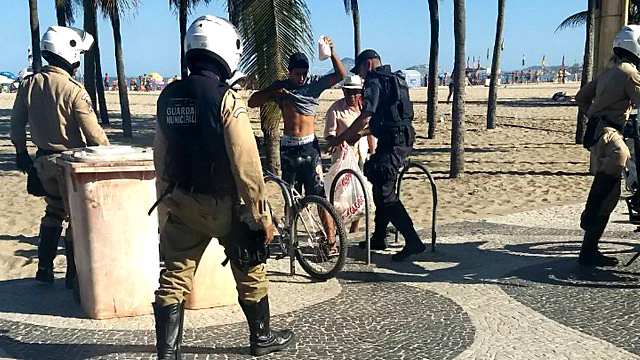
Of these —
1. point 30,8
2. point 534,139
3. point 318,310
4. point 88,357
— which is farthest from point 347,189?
point 30,8

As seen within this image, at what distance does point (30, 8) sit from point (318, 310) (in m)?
18.2

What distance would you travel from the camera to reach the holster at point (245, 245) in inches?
150

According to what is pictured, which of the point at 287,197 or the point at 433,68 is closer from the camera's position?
the point at 287,197

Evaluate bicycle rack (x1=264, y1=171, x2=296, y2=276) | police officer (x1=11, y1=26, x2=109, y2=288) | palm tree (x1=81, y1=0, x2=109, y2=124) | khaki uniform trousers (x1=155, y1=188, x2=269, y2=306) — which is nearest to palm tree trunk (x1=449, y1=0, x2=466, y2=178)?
bicycle rack (x1=264, y1=171, x2=296, y2=276)

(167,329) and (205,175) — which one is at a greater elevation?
(205,175)

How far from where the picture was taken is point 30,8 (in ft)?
65.7

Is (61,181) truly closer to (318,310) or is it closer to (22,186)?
(318,310)

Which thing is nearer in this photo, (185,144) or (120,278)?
(185,144)

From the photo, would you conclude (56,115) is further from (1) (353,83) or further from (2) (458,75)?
(2) (458,75)

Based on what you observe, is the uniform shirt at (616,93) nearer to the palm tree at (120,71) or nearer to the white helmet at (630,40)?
the white helmet at (630,40)

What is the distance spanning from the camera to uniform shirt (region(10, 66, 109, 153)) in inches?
214

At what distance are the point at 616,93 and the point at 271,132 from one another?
495 cm

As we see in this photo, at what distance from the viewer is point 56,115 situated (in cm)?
548

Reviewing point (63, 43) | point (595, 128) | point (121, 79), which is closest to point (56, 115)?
point (63, 43)
